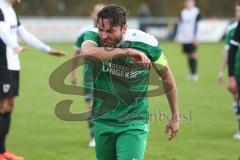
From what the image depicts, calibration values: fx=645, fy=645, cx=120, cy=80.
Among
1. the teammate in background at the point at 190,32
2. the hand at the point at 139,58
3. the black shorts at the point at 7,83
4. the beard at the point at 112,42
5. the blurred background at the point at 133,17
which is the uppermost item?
the beard at the point at 112,42

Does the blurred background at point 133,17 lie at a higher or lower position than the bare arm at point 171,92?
lower

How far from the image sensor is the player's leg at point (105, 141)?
530cm

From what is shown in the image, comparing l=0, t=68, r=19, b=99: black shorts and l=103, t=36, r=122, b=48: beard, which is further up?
l=103, t=36, r=122, b=48: beard

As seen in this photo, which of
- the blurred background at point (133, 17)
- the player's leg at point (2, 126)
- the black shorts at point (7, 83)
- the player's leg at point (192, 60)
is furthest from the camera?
the blurred background at point (133, 17)

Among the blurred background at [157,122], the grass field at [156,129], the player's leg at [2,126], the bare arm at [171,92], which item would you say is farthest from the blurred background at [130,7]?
the bare arm at [171,92]

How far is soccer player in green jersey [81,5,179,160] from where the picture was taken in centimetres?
511

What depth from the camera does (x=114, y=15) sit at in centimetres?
495

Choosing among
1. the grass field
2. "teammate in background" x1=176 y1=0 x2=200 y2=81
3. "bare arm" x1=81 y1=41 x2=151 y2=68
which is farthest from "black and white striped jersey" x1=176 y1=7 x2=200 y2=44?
"bare arm" x1=81 y1=41 x2=151 y2=68

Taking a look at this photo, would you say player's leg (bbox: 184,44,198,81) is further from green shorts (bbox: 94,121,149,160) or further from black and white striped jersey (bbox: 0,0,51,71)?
green shorts (bbox: 94,121,149,160)

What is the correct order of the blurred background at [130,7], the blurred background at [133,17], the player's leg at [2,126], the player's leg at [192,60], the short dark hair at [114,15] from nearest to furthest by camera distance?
1. the short dark hair at [114,15]
2. the player's leg at [2,126]
3. the player's leg at [192,60]
4. the blurred background at [133,17]
5. the blurred background at [130,7]

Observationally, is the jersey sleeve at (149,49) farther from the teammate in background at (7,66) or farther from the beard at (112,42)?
the teammate in background at (7,66)

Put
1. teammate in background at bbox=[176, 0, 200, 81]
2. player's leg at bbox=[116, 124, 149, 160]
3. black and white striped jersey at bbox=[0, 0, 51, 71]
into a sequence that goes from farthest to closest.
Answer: teammate in background at bbox=[176, 0, 200, 81] → black and white striped jersey at bbox=[0, 0, 51, 71] → player's leg at bbox=[116, 124, 149, 160]

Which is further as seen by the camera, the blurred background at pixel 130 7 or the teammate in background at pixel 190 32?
the blurred background at pixel 130 7

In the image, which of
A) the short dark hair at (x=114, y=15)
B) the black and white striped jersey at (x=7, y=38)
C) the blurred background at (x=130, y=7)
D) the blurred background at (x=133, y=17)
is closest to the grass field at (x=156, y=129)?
the black and white striped jersey at (x=7, y=38)
